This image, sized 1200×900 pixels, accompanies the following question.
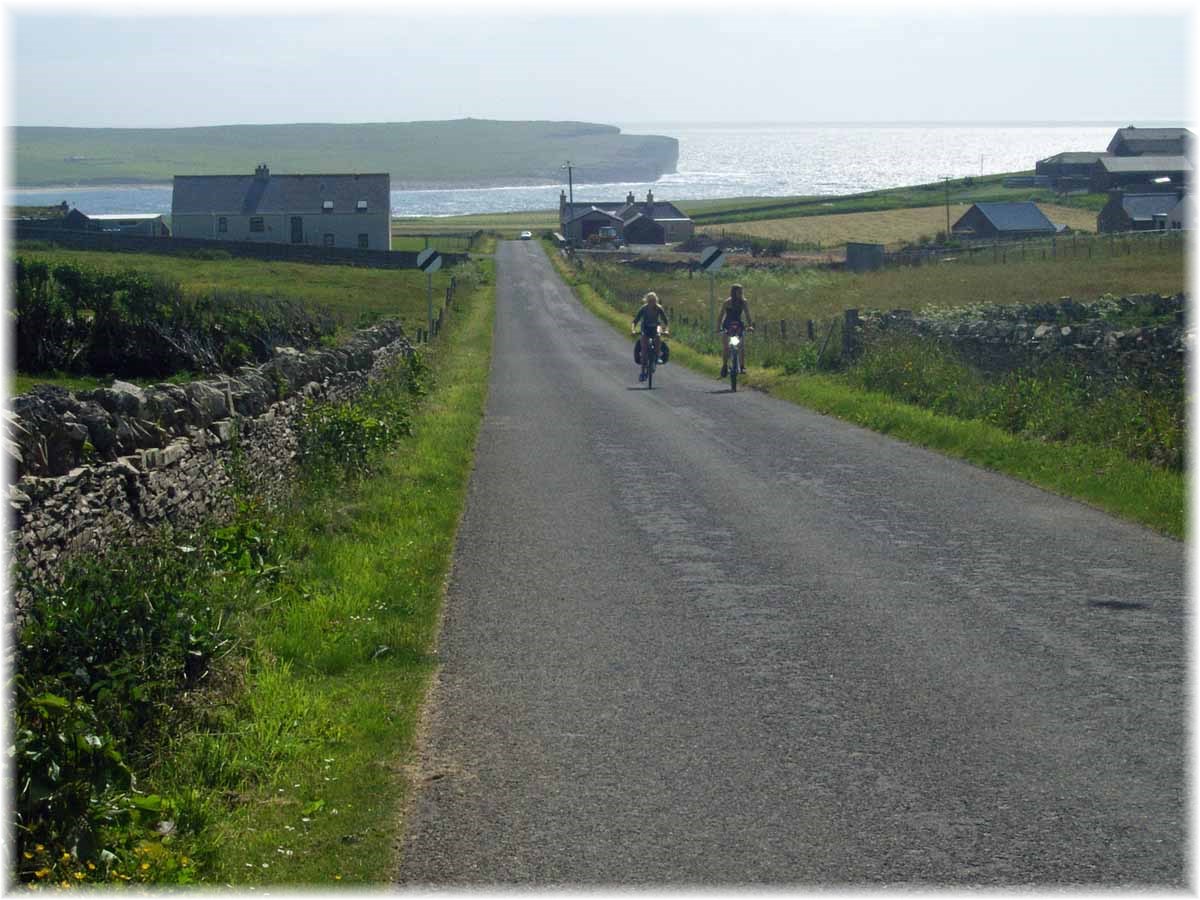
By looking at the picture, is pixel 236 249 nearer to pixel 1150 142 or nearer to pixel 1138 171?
pixel 1138 171

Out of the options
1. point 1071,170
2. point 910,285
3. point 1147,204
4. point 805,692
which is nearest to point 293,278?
point 910,285

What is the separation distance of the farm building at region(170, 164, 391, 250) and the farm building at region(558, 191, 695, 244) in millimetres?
27988

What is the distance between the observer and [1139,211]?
349ft

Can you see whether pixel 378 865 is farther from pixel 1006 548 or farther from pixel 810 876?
pixel 1006 548

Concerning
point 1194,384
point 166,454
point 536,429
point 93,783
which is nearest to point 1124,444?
point 1194,384

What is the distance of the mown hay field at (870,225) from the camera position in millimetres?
111688

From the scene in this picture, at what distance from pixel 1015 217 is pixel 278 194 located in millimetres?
58414

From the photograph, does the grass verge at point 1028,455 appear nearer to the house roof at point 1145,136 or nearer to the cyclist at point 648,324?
the cyclist at point 648,324

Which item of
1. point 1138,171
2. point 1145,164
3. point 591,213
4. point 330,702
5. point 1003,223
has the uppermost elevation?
point 1145,164

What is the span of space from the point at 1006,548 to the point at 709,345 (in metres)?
24.4

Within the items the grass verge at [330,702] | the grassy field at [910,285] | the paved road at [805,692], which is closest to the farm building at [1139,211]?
Answer: the grassy field at [910,285]

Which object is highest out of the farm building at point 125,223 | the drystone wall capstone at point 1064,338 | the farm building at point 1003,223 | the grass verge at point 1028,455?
the farm building at point 1003,223

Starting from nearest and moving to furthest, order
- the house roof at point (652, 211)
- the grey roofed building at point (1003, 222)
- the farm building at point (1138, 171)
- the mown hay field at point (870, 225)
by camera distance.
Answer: the grey roofed building at point (1003, 222)
the mown hay field at point (870, 225)
the farm building at point (1138, 171)
the house roof at point (652, 211)

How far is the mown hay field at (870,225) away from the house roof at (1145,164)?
35.5ft
